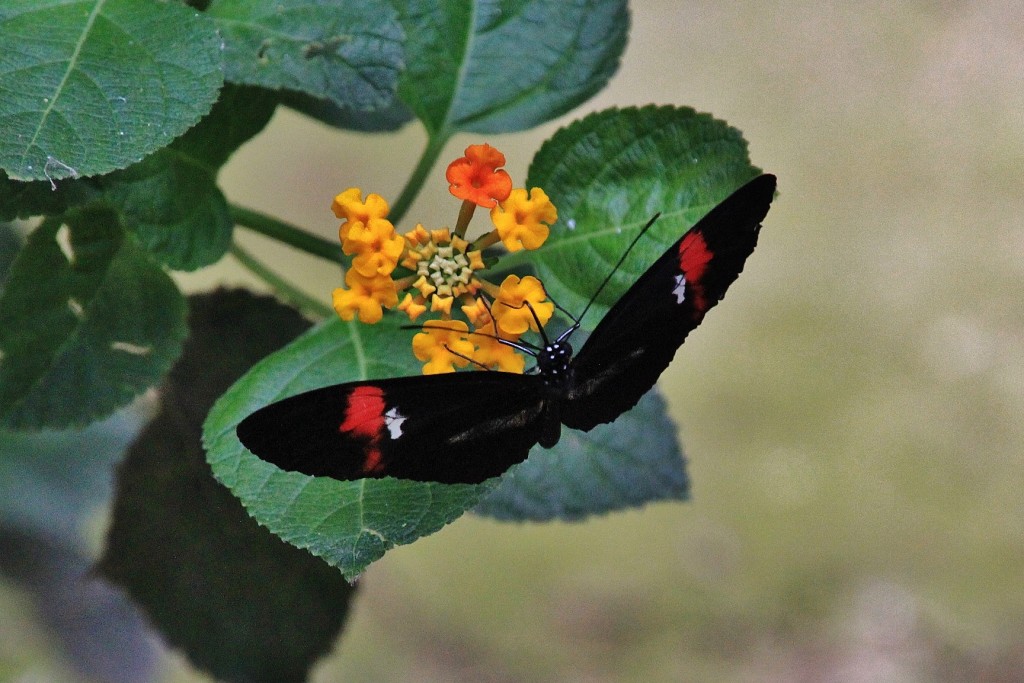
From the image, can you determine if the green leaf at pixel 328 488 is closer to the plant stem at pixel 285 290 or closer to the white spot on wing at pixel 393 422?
the white spot on wing at pixel 393 422

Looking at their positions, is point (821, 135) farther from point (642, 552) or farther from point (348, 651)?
point (348, 651)

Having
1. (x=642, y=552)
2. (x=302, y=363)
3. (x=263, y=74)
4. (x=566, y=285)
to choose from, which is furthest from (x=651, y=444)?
(x=642, y=552)

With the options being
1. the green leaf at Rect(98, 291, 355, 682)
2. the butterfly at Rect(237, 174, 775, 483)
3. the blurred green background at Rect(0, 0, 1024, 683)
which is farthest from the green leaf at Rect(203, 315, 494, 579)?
the blurred green background at Rect(0, 0, 1024, 683)

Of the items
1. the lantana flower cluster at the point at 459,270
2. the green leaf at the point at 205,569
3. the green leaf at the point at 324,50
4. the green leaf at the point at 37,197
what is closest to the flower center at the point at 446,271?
the lantana flower cluster at the point at 459,270

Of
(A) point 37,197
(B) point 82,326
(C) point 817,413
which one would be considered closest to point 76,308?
(B) point 82,326

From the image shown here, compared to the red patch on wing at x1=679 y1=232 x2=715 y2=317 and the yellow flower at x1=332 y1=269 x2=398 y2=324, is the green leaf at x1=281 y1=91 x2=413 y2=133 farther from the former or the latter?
the red patch on wing at x1=679 y1=232 x2=715 y2=317

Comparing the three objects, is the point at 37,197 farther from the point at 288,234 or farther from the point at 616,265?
the point at 616,265
